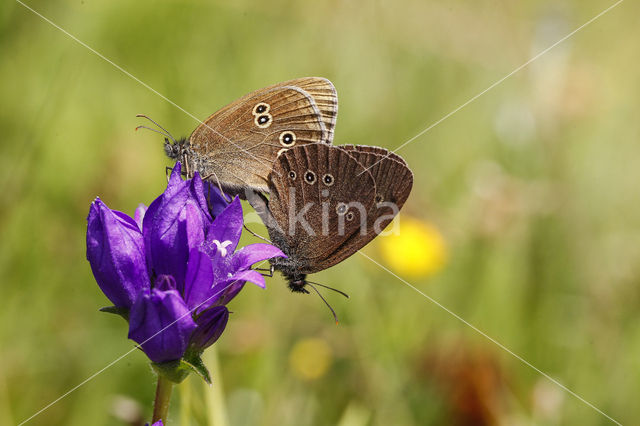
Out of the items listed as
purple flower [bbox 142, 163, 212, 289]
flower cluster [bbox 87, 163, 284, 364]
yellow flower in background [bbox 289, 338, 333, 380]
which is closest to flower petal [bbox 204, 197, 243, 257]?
flower cluster [bbox 87, 163, 284, 364]

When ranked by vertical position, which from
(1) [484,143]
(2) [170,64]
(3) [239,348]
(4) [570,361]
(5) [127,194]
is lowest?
(4) [570,361]

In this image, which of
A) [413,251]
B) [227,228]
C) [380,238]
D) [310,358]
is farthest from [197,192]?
[380,238]

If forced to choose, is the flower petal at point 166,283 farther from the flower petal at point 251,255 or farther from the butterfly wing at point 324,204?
the butterfly wing at point 324,204

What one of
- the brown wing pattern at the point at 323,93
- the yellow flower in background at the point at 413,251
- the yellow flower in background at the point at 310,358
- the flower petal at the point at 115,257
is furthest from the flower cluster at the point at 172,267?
the yellow flower in background at the point at 413,251

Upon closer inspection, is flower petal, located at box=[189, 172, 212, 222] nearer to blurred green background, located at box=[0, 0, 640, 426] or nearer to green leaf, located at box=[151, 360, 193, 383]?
green leaf, located at box=[151, 360, 193, 383]

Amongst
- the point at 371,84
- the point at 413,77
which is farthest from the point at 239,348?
the point at 413,77

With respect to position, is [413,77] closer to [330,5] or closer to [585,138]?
[330,5]
